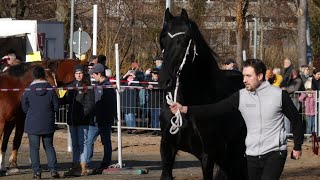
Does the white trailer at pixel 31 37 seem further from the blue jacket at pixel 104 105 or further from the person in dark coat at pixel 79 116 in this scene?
the person in dark coat at pixel 79 116

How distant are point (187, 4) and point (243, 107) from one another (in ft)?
126

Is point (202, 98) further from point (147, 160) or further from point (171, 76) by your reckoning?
point (147, 160)

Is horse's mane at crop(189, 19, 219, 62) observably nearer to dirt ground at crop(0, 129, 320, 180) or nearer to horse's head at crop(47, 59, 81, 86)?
dirt ground at crop(0, 129, 320, 180)

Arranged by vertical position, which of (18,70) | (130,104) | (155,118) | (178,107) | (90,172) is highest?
(18,70)

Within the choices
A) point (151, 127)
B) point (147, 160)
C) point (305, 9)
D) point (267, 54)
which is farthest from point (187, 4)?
point (147, 160)

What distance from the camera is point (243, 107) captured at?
9539mm

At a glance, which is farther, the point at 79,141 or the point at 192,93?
the point at 79,141

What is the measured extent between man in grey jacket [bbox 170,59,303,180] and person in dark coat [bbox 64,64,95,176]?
6929 mm

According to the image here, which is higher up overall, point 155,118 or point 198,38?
point 198,38

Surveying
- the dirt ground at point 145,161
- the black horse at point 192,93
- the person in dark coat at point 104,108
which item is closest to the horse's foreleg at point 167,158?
the black horse at point 192,93

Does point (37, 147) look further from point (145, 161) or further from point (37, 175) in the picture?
point (145, 161)

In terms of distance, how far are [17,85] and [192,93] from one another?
21.8 ft

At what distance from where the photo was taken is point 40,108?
1520 centimetres

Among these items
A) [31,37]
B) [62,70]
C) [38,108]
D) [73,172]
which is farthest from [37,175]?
[31,37]
